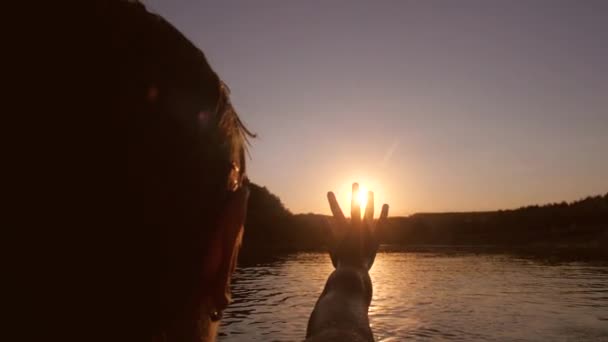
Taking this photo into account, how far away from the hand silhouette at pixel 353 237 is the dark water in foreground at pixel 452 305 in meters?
16.5

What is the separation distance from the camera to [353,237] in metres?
3.55

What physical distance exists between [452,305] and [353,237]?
26.5 m

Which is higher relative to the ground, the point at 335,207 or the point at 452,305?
the point at 335,207

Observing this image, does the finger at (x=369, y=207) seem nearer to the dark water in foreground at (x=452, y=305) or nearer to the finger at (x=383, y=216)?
the finger at (x=383, y=216)

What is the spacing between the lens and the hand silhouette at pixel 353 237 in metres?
3.44

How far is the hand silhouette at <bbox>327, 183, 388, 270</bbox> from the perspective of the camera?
11.3 ft

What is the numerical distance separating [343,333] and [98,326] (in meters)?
1.47

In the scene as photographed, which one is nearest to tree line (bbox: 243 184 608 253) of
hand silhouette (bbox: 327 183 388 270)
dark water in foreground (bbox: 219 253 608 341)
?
dark water in foreground (bbox: 219 253 608 341)

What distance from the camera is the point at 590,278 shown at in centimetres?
3888

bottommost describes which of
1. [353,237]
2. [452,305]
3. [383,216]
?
[452,305]

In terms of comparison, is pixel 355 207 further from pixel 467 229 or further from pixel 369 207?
pixel 467 229

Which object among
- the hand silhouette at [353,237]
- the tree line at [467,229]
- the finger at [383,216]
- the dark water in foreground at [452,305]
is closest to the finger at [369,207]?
the hand silhouette at [353,237]

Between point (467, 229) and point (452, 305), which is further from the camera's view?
point (467, 229)

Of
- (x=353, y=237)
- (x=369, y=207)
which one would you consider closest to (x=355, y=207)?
(x=369, y=207)
